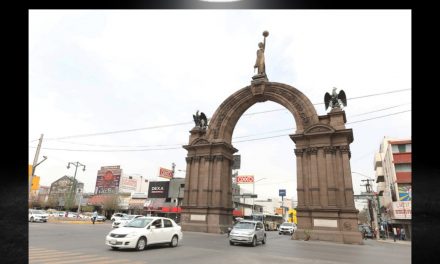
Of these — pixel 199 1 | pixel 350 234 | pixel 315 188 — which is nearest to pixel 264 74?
pixel 315 188

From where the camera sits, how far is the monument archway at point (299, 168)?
24.2 meters

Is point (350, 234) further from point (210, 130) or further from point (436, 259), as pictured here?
point (436, 259)

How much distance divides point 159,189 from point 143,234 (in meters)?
58.7

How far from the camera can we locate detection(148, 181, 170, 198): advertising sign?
230 ft

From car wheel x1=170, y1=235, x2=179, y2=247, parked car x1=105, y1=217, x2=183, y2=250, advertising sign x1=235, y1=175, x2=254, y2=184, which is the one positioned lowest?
car wheel x1=170, y1=235, x2=179, y2=247

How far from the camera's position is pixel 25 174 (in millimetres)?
2387

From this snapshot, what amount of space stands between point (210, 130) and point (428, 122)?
30.3m

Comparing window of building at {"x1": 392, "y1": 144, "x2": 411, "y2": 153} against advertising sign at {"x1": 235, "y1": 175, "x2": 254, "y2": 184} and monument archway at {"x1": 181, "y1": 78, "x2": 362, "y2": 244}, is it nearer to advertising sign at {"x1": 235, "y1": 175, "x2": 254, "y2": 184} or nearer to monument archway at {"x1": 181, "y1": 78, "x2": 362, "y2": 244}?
advertising sign at {"x1": 235, "y1": 175, "x2": 254, "y2": 184}

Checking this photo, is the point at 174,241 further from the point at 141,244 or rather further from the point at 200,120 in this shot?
the point at 200,120

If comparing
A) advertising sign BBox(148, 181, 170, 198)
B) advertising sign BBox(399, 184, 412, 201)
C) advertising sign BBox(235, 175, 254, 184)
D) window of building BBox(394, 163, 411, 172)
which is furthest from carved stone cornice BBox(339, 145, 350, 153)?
advertising sign BBox(148, 181, 170, 198)

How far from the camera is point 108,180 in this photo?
93000 mm

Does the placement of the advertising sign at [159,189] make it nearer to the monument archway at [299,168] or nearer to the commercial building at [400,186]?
the monument archway at [299,168]

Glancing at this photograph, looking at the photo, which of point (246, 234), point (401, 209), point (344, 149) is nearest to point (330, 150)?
point (344, 149)

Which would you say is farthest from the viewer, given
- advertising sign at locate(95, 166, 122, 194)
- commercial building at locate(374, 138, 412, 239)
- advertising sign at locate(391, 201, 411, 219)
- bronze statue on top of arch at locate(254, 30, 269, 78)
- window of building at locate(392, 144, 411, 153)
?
advertising sign at locate(95, 166, 122, 194)
